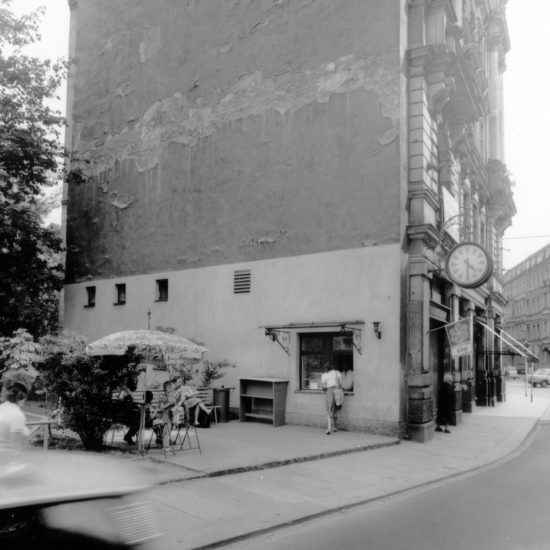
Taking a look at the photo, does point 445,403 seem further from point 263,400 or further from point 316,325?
point 263,400

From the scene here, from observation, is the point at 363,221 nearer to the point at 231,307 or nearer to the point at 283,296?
the point at 283,296

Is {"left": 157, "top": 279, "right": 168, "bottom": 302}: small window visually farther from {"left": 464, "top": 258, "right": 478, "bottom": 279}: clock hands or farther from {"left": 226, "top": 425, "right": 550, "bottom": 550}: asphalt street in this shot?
{"left": 226, "top": 425, "right": 550, "bottom": 550}: asphalt street

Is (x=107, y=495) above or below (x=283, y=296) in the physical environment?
below

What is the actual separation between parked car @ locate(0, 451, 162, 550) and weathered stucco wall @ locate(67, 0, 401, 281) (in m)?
12.2

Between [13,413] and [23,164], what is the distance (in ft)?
53.4

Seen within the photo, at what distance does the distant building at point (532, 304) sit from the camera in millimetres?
85375

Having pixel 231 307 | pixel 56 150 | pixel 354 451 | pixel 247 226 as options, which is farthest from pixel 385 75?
pixel 56 150

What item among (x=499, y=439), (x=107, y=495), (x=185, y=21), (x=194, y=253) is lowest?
(x=499, y=439)

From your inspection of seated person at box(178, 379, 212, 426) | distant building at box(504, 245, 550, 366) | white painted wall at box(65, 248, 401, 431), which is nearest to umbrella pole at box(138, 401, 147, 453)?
seated person at box(178, 379, 212, 426)

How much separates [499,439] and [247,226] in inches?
368

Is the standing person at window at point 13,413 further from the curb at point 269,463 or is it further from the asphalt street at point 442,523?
the curb at point 269,463

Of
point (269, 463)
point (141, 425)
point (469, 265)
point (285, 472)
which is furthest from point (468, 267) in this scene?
point (141, 425)

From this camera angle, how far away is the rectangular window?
52.3 feet

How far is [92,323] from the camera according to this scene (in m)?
22.8
